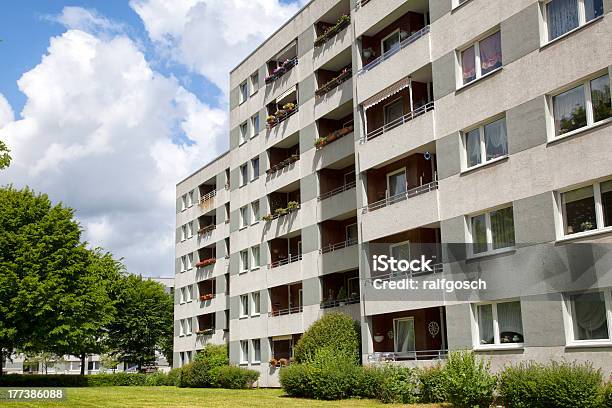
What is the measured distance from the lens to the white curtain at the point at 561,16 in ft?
74.2

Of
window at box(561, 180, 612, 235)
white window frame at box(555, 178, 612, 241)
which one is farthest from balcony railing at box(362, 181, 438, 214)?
window at box(561, 180, 612, 235)

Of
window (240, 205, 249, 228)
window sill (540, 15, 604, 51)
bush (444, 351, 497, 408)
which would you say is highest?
window sill (540, 15, 604, 51)

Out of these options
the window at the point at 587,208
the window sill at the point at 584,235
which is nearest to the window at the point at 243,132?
the window at the point at 587,208

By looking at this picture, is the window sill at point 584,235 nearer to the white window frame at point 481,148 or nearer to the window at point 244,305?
the white window frame at point 481,148

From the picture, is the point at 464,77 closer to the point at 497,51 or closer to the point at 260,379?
the point at 497,51

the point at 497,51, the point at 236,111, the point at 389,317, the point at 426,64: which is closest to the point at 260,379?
the point at 389,317

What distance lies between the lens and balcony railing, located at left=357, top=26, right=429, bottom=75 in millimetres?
29500

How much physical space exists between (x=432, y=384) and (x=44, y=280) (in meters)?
34.1

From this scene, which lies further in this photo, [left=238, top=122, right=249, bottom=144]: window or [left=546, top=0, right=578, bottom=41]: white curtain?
[left=238, top=122, right=249, bottom=144]: window

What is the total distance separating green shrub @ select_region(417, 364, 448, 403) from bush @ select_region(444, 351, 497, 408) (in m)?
1.39

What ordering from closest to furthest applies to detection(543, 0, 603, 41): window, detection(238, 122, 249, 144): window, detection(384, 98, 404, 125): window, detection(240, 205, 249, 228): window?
detection(543, 0, 603, 41): window → detection(384, 98, 404, 125): window → detection(240, 205, 249, 228): window → detection(238, 122, 249, 144): window

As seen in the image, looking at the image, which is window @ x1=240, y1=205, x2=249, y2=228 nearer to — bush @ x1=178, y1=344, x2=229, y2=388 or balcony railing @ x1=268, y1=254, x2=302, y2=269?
balcony railing @ x1=268, y1=254, x2=302, y2=269

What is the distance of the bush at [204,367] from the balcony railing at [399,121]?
890 inches

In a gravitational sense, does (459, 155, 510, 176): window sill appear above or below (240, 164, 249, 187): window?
below
